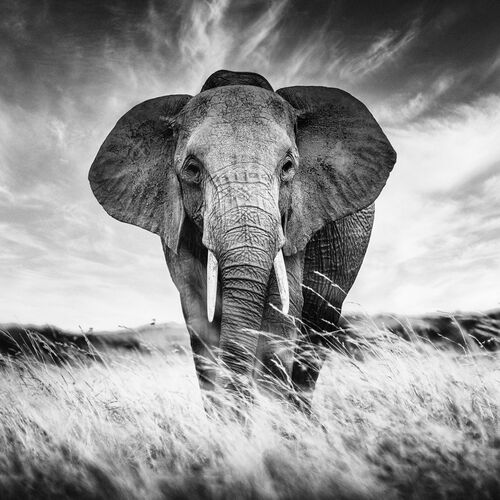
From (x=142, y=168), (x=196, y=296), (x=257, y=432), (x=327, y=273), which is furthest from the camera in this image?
(x=327, y=273)

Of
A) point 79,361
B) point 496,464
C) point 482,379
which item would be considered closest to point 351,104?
point 482,379

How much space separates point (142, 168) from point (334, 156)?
8.24ft

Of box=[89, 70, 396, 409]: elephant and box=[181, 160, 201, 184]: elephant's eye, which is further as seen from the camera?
box=[181, 160, 201, 184]: elephant's eye

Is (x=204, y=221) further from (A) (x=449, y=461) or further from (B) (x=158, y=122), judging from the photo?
(A) (x=449, y=461)

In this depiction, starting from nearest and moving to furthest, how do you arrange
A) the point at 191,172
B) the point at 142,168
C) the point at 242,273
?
the point at 242,273 < the point at 191,172 < the point at 142,168

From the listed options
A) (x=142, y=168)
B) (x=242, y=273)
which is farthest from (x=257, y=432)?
(x=142, y=168)

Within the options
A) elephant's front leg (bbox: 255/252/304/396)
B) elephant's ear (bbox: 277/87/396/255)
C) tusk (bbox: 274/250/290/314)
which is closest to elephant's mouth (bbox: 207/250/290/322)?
tusk (bbox: 274/250/290/314)

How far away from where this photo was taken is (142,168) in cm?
838

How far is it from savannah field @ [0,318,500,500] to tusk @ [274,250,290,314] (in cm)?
84

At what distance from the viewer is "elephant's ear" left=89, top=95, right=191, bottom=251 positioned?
8.10m

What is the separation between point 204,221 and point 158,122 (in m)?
1.92

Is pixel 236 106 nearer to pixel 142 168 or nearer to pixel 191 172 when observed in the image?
pixel 191 172

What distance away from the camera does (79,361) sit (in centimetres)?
823

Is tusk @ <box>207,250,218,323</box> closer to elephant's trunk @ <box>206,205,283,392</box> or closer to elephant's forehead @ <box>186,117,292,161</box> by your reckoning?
elephant's trunk @ <box>206,205,283,392</box>
